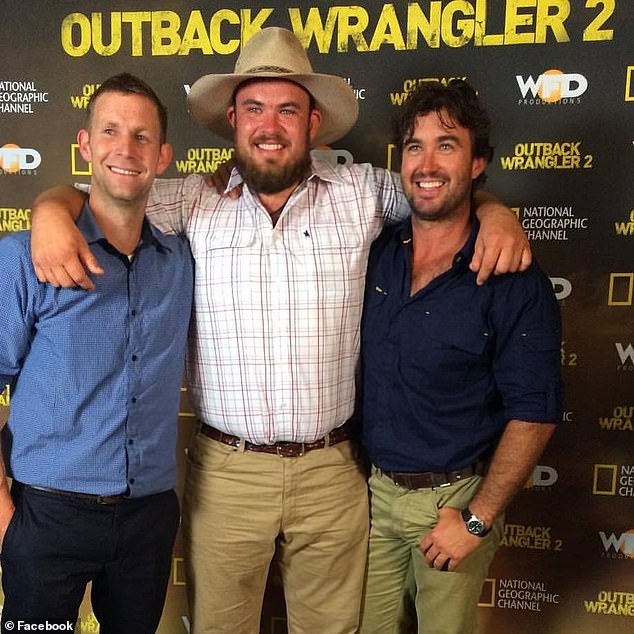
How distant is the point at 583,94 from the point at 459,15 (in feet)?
1.50

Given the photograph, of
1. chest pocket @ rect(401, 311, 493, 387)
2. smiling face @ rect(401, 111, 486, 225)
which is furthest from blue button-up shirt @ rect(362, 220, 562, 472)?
smiling face @ rect(401, 111, 486, 225)

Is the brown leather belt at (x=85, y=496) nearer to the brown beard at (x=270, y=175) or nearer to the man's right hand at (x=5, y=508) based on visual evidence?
the man's right hand at (x=5, y=508)

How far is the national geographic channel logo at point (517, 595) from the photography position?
2.27m

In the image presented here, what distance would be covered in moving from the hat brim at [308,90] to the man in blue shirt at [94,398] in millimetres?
324

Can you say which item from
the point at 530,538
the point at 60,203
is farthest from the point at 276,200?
the point at 530,538

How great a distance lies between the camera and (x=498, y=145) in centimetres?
208

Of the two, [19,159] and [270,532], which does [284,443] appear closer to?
[270,532]

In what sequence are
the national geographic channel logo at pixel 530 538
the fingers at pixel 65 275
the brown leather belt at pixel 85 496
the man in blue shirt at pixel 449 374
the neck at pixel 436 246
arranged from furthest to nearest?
the national geographic channel logo at pixel 530 538 → the neck at pixel 436 246 → the man in blue shirt at pixel 449 374 → the brown leather belt at pixel 85 496 → the fingers at pixel 65 275

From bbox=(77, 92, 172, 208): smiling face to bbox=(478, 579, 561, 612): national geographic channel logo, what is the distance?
1.79 metres

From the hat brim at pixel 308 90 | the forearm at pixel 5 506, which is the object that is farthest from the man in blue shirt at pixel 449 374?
the forearm at pixel 5 506

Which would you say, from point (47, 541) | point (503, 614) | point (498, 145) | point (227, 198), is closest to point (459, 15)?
point (498, 145)

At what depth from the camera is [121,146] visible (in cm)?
138

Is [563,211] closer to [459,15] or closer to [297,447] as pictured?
[459,15]

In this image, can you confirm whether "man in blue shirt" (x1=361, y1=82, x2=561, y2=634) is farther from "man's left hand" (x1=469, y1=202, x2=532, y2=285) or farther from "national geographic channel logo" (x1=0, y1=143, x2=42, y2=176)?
"national geographic channel logo" (x1=0, y1=143, x2=42, y2=176)
